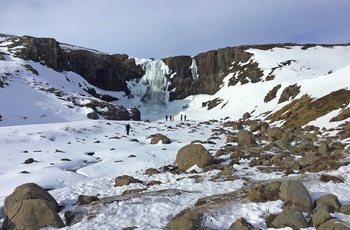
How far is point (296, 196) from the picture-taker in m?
11.0

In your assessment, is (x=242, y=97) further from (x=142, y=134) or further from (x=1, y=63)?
(x=1, y=63)

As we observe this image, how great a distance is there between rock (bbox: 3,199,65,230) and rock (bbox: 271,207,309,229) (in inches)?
282

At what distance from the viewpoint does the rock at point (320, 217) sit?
930cm

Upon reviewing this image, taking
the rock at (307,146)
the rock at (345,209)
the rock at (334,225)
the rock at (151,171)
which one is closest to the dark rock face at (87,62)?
the rock at (151,171)

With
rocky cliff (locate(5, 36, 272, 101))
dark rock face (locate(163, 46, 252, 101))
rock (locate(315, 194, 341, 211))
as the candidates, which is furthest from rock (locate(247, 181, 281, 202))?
dark rock face (locate(163, 46, 252, 101))

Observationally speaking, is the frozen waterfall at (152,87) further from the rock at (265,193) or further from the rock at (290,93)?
the rock at (265,193)

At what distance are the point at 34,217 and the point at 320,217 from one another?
9347 millimetres

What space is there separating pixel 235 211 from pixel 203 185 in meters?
4.60

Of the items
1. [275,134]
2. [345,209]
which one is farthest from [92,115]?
[345,209]

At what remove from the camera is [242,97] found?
73500mm

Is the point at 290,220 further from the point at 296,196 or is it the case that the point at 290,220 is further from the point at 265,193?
the point at 265,193

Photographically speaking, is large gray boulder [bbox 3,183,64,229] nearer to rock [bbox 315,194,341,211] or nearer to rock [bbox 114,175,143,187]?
rock [bbox 114,175,143,187]

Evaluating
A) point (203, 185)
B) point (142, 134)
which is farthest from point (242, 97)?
point (203, 185)

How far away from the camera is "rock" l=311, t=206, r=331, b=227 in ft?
30.5
